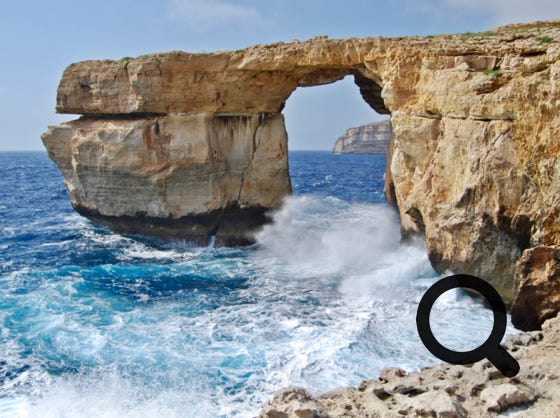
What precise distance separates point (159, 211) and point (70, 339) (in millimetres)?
10062

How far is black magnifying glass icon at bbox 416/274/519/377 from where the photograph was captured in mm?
5148

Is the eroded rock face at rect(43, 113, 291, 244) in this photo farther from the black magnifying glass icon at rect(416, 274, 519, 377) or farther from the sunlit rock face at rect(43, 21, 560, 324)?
the black magnifying glass icon at rect(416, 274, 519, 377)

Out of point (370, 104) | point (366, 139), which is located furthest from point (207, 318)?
point (366, 139)

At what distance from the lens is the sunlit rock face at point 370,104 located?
12445 mm

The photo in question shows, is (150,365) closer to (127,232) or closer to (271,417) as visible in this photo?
(271,417)

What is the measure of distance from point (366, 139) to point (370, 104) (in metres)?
119

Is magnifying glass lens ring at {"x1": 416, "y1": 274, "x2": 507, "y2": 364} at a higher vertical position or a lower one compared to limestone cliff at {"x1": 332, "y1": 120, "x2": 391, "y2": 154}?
lower

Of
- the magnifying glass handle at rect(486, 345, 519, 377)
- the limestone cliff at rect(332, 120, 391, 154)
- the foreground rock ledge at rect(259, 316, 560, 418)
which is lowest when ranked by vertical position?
the foreground rock ledge at rect(259, 316, 560, 418)

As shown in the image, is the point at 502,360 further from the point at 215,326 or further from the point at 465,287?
the point at 215,326

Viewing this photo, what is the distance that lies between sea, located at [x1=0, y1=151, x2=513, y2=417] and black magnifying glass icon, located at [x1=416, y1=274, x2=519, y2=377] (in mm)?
4709

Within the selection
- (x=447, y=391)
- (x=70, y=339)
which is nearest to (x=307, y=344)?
(x=447, y=391)

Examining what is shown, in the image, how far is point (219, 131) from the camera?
21781 millimetres

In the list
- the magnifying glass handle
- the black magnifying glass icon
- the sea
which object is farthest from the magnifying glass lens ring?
the sea

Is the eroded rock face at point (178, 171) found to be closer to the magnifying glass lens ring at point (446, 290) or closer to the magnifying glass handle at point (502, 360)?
the magnifying glass handle at point (502, 360)
